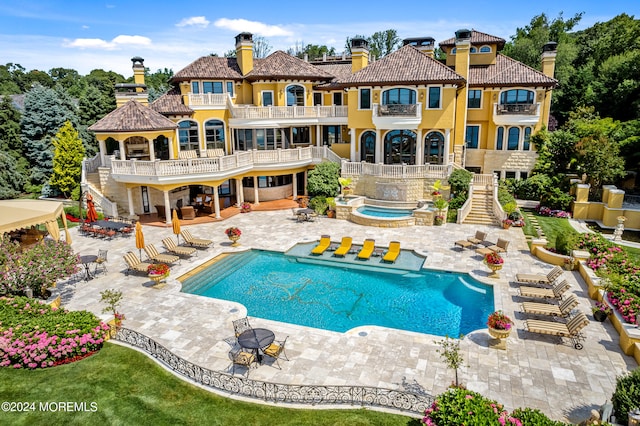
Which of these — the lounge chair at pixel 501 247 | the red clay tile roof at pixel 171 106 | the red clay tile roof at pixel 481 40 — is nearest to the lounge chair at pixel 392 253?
the lounge chair at pixel 501 247

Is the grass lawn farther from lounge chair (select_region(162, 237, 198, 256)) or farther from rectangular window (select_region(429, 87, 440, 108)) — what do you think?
rectangular window (select_region(429, 87, 440, 108))

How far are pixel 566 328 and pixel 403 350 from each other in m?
5.36

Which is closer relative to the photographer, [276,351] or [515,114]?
[276,351]

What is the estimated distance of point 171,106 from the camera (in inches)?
1242

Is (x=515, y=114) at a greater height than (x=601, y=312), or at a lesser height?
greater

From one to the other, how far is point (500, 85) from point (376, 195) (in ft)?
44.9

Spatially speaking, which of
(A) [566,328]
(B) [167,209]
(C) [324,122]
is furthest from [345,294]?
(C) [324,122]

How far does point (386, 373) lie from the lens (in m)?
→ 11.7

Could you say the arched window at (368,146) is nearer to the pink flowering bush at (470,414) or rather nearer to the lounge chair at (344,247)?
the lounge chair at (344,247)

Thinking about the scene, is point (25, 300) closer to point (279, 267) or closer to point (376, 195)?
point (279, 267)

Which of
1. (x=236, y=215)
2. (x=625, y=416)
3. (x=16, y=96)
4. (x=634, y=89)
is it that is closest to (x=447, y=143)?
(x=236, y=215)

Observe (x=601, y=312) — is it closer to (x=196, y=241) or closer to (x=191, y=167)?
(x=196, y=241)

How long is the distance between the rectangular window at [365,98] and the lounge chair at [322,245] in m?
12.8

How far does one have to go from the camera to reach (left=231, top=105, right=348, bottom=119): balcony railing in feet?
105
